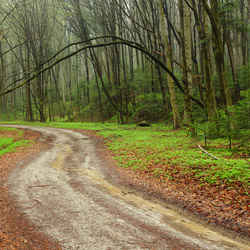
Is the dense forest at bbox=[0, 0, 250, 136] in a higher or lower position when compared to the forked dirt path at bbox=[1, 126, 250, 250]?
higher

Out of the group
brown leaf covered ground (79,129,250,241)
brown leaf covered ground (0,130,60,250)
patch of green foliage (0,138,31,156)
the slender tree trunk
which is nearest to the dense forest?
the slender tree trunk

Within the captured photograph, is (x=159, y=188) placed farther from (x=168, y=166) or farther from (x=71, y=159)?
(x=71, y=159)

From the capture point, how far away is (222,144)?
8.91 meters

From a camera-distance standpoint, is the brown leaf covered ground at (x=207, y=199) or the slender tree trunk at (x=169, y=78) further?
the slender tree trunk at (x=169, y=78)

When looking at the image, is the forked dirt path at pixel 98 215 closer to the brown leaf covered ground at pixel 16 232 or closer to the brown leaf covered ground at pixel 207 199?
the brown leaf covered ground at pixel 16 232

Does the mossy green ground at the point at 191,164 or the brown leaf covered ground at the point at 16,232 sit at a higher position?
the mossy green ground at the point at 191,164

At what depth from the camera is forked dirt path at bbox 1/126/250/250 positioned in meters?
3.49

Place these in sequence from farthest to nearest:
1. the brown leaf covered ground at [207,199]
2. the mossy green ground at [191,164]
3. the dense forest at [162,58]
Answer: the dense forest at [162,58], the mossy green ground at [191,164], the brown leaf covered ground at [207,199]

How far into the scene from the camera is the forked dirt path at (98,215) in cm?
349

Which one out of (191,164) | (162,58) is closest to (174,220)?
(191,164)

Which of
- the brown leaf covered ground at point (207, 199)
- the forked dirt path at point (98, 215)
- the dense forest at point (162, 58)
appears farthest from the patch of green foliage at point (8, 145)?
the brown leaf covered ground at point (207, 199)

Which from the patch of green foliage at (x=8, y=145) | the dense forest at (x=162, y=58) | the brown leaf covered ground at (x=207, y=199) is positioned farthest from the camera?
the patch of green foliage at (x=8, y=145)

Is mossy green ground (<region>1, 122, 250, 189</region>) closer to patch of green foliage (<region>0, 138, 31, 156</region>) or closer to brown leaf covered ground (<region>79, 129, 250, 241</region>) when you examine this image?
brown leaf covered ground (<region>79, 129, 250, 241</region>)

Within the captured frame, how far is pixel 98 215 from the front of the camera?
14.6 ft
